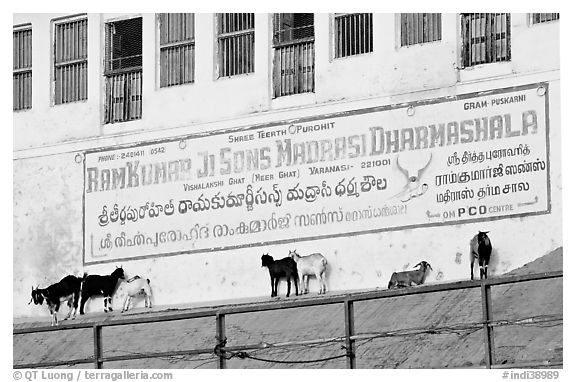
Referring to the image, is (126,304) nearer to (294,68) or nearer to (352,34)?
(294,68)

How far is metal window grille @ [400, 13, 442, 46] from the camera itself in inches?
906

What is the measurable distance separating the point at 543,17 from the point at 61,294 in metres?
8.20

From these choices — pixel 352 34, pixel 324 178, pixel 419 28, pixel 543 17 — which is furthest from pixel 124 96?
pixel 543 17

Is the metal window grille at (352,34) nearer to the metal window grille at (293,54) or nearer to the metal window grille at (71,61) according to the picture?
the metal window grille at (293,54)

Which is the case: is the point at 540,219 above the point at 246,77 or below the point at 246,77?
below

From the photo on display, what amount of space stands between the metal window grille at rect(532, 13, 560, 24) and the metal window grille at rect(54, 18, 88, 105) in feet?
24.0

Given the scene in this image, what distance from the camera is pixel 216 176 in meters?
24.0

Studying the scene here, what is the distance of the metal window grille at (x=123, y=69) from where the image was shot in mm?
25422

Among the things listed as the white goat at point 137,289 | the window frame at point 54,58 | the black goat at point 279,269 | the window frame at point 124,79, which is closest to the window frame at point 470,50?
the black goat at point 279,269

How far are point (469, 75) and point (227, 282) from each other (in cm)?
443

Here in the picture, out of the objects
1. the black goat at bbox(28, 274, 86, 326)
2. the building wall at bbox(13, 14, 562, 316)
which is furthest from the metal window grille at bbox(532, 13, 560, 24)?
the black goat at bbox(28, 274, 86, 326)

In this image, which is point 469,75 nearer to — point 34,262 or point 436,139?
point 436,139

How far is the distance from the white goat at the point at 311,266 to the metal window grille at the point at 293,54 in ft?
7.94
